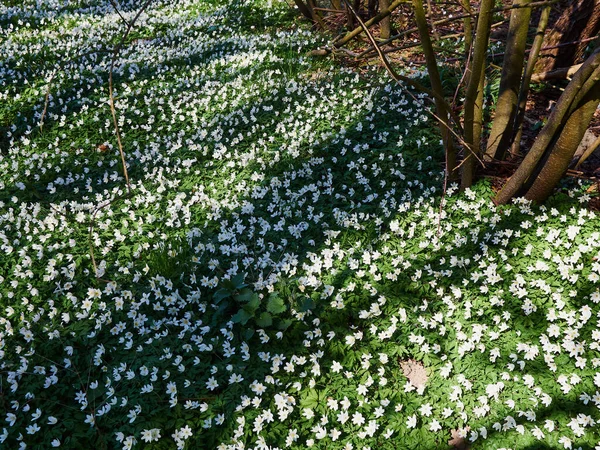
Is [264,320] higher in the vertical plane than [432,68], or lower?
lower

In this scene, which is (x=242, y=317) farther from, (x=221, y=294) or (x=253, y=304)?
(x=221, y=294)

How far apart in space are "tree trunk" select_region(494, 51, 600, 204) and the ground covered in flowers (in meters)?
0.18

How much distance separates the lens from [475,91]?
12.0 ft

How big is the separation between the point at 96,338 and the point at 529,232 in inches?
145

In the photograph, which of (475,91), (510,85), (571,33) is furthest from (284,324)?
(571,33)

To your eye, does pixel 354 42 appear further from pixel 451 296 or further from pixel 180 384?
pixel 180 384

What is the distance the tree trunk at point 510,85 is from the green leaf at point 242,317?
9.02 ft

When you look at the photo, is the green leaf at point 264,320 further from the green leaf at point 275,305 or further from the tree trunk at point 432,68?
the tree trunk at point 432,68

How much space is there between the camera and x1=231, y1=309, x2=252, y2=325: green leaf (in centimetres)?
339

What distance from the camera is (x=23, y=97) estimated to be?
22.0 feet

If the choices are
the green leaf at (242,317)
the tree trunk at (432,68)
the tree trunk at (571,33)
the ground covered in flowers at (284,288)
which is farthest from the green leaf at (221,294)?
the tree trunk at (571,33)

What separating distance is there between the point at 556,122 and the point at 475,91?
66 cm

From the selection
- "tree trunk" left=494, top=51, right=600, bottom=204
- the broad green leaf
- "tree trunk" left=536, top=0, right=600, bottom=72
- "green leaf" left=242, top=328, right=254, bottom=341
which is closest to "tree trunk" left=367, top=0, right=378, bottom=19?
"tree trunk" left=536, top=0, right=600, bottom=72

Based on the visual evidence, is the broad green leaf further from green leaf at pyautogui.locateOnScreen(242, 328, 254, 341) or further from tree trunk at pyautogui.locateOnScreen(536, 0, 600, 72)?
tree trunk at pyautogui.locateOnScreen(536, 0, 600, 72)
